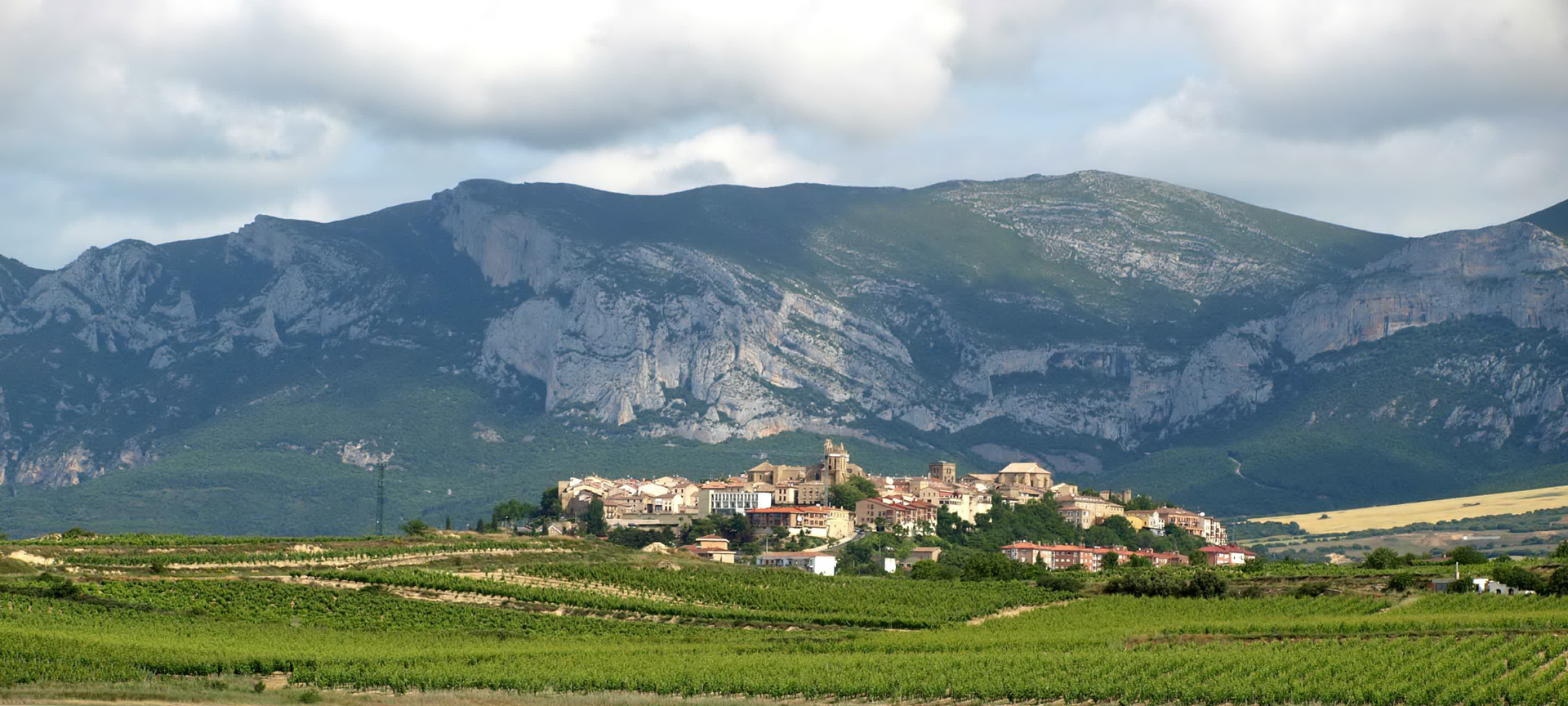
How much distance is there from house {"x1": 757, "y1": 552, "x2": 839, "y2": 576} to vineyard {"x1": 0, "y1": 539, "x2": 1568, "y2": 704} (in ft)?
123

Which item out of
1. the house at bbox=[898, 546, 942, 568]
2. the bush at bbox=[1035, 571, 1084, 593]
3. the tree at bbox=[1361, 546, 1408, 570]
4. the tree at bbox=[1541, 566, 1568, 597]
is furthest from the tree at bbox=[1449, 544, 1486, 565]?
the house at bbox=[898, 546, 942, 568]

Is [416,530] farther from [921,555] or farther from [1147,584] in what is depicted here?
[1147,584]

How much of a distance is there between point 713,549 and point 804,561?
994 cm

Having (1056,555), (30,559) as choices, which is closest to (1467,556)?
(1056,555)

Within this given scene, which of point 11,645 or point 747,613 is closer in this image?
point 11,645

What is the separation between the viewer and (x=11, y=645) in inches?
3034

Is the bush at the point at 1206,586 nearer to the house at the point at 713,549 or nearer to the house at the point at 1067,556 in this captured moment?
the house at the point at 713,549

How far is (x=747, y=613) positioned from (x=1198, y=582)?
2892 centimetres

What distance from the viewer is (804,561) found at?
17112cm

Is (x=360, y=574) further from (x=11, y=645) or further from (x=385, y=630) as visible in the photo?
(x=11, y=645)

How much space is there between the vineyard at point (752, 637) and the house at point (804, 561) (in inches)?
1474

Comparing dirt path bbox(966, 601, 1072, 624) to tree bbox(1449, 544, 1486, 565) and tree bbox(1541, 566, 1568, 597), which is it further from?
tree bbox(1449, 544, 1486, 565)

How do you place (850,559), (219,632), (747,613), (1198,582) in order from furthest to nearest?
1. (850,559)
2. (1198,582)
3. (747,613)
4. (219,632)

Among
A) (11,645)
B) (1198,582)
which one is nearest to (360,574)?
(11,645)
